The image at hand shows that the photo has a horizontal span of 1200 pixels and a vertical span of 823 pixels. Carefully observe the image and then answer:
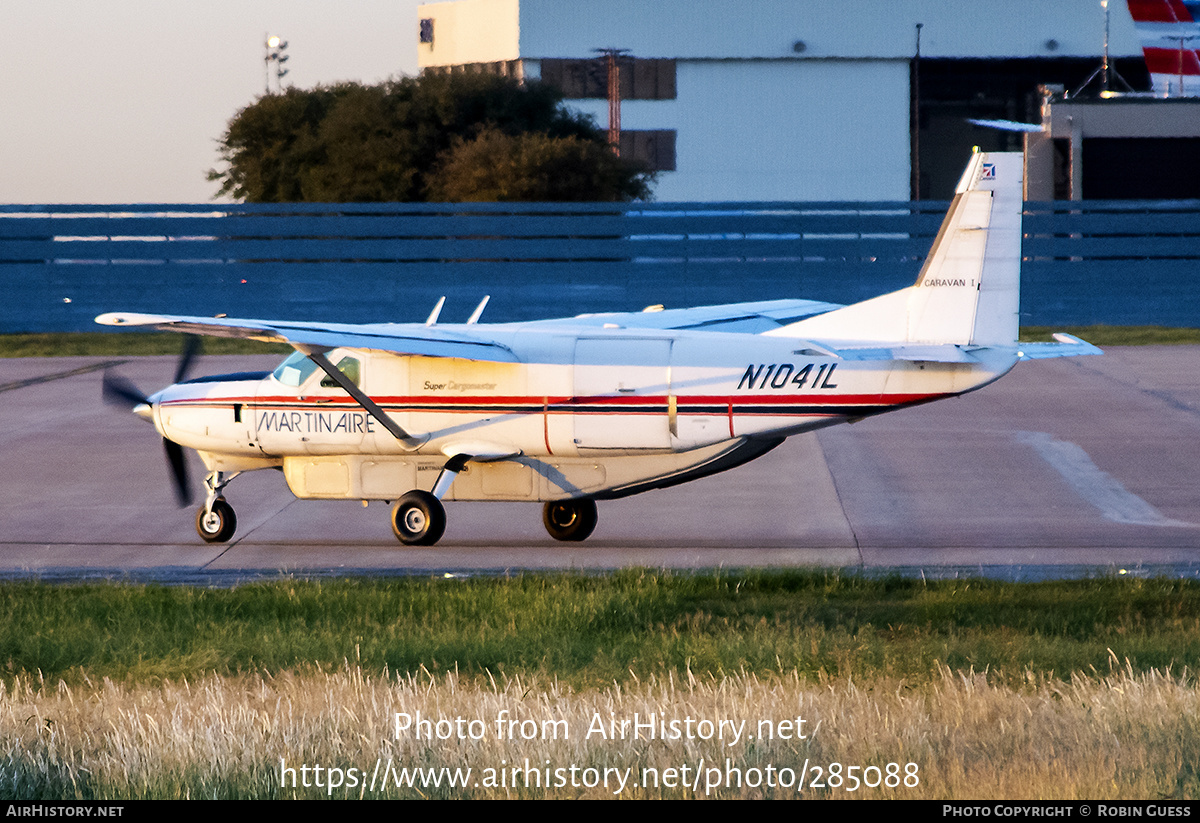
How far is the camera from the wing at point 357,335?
38.0 feet

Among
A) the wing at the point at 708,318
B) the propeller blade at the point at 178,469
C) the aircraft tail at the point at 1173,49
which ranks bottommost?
the propeller blade at the point at 178,469

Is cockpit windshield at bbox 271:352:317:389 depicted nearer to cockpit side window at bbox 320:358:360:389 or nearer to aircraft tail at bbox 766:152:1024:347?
cockpit side window at bbox 320:358:360:389

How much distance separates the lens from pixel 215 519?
1338 centimetres

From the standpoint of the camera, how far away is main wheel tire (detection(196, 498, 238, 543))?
43.8 feet

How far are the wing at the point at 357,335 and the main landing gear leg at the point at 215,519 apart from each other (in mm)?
1731

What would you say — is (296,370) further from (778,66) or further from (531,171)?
(778,66)

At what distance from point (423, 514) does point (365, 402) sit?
109 centimetres

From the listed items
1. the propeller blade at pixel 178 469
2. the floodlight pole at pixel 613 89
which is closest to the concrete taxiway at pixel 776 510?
the propeller blade at pixel 178 469

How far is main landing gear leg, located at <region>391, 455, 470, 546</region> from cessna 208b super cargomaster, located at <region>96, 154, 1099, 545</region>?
15mm

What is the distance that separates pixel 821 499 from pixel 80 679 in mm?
8331

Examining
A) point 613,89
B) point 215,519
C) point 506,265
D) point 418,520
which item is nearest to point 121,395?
point 215,519

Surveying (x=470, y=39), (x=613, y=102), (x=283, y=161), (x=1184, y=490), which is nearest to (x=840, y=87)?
(x=613, y=102)

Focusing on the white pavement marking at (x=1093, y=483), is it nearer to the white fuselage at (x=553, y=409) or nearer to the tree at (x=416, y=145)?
the white fuselage at (x=553, y=409)

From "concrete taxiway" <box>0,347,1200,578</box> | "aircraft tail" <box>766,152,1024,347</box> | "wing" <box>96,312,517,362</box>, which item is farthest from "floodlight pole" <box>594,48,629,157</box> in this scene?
"aircraft tail" <box>766,152,1024,347</box>
